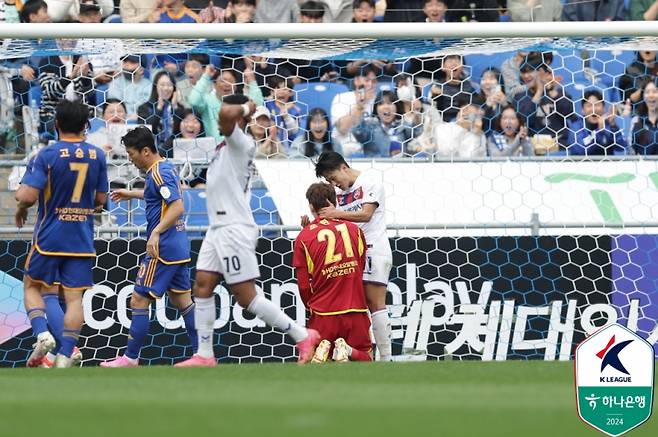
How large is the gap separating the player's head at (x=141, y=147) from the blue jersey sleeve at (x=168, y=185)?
5.8 inches

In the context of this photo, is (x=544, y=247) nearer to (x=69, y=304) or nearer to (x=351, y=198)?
(x=351, y=198)

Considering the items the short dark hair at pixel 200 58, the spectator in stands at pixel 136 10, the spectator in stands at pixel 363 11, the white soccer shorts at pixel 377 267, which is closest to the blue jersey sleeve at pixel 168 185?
the white soccer shorts at pixel 377 267

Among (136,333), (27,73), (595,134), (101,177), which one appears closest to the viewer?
(101,177)

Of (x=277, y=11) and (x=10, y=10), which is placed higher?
(x=10, y=10)

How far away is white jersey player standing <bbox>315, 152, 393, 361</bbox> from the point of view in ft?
35.3

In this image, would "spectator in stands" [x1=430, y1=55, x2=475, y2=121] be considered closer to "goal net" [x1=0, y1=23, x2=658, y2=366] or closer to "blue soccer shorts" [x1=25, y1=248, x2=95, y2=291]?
"goal net" [x1=0, y1=23, x2=658, y2=366]

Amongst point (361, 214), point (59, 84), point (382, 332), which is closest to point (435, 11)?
point (59, 84)

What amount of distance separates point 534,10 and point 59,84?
5786 mm

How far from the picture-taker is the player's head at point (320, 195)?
1038cm

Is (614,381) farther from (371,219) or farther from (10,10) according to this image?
(10,10)

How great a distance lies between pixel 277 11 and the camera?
48.2ft

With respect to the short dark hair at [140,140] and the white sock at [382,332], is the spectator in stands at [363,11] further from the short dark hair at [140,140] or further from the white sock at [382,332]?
the short dark hair at [140,140]

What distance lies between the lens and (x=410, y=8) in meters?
15.9

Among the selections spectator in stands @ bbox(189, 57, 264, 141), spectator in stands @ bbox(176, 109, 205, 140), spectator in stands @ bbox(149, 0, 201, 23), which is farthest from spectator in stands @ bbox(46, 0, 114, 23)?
spectator in stands @ bbox(176, 109, 205, 140)
